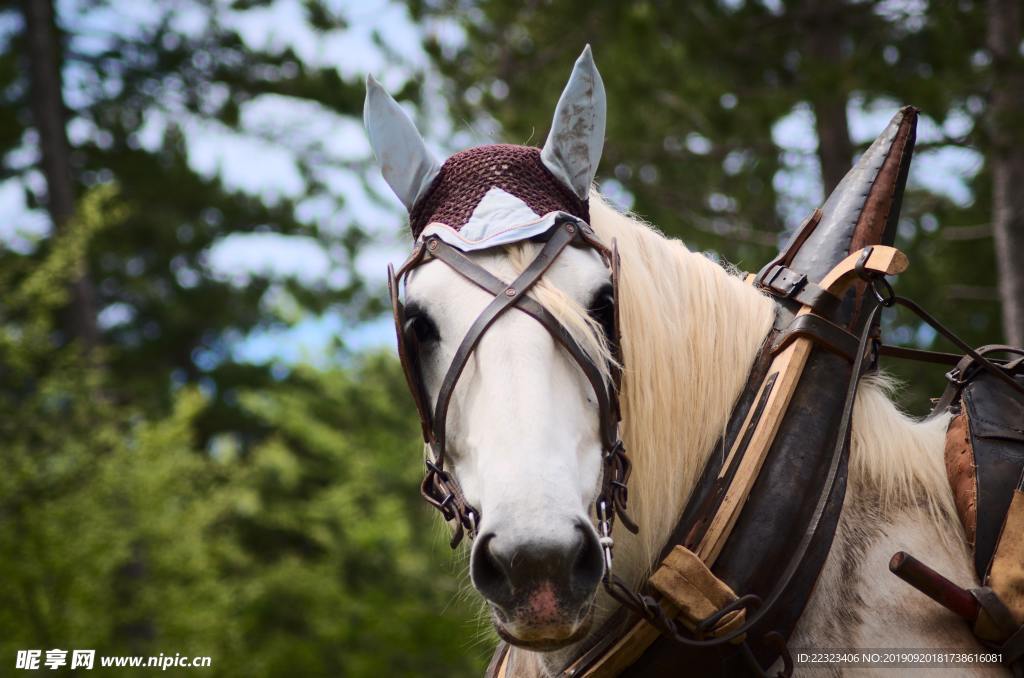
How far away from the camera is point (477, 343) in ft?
6.36

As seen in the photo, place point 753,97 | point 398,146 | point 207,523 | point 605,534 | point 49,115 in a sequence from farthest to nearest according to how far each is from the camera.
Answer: point 49,115, point 207,523, point 753,97, point 398,146, point 605,534

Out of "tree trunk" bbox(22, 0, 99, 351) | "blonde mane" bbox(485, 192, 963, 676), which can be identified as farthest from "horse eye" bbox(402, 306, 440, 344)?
"tree trunk" bbox(22, 0, 99, 351)

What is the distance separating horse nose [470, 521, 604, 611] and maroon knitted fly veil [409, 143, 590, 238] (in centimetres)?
73

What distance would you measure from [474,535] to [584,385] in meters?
0.36

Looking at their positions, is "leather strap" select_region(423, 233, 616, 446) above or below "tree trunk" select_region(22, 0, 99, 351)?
above

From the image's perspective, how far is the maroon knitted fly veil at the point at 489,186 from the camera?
217 cm

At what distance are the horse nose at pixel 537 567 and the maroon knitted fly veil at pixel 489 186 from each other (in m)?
0.73

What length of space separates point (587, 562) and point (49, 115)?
13924 millimetres

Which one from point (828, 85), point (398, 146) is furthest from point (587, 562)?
point (828, 85)

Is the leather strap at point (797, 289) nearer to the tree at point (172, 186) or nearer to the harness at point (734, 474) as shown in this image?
the harness at point (734, 474)

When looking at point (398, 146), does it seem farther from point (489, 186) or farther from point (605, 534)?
point (605, 534)

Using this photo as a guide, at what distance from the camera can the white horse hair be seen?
6.66 feet

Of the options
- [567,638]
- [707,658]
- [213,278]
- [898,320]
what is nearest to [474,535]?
[567,638]

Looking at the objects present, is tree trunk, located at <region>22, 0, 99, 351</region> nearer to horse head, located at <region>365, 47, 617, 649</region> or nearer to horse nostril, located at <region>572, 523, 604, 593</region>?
horse head, located at <region>365, 47, 617, 649</region>
